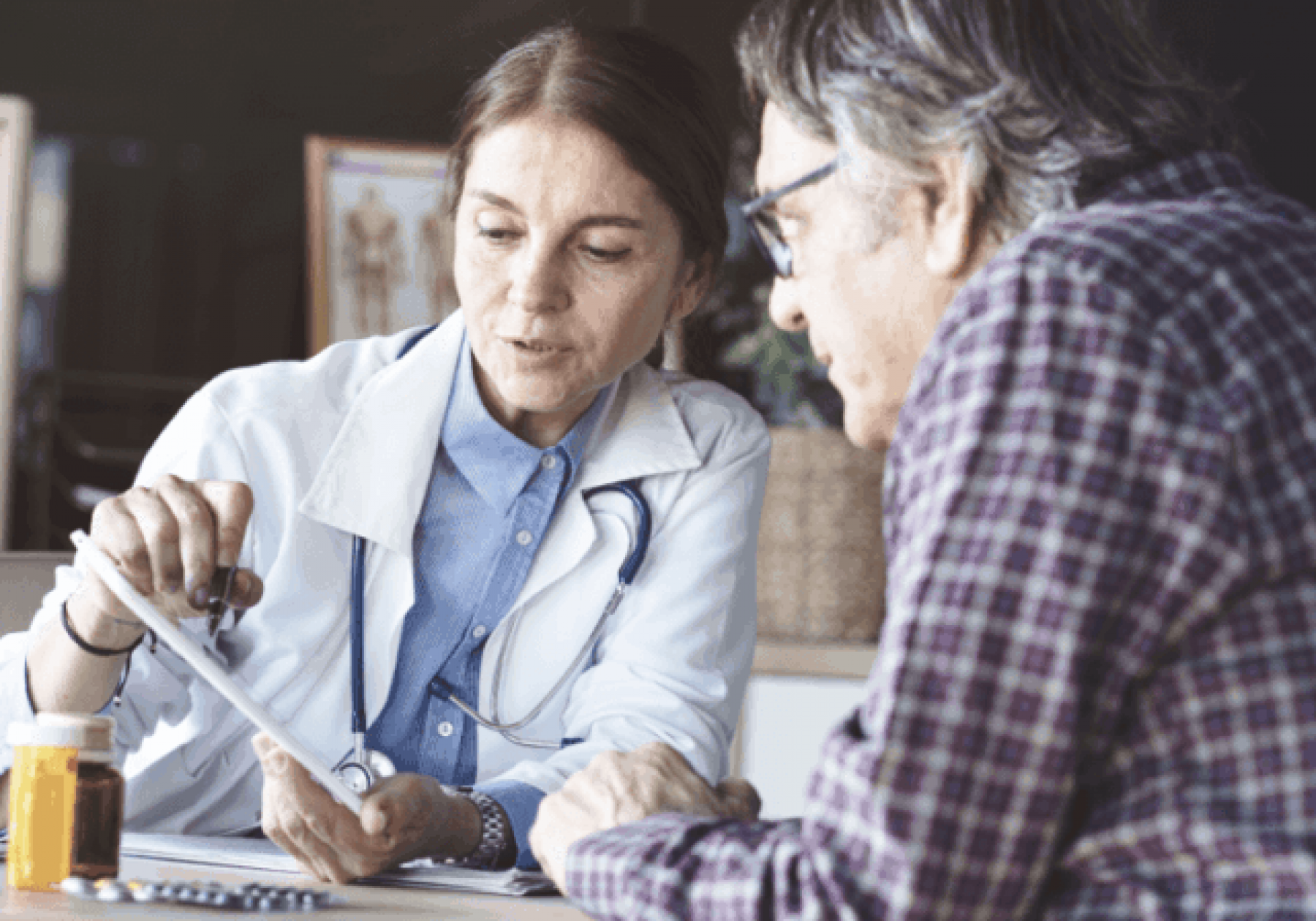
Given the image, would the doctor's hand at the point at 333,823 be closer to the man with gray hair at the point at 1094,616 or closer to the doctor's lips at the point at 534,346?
the man with gray hair at the point at 1094,616

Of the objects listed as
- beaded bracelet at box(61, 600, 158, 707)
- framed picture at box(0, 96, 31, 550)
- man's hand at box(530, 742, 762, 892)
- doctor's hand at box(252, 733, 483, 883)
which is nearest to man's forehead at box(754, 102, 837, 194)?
man's hand at box(530, 742, 762, 892)

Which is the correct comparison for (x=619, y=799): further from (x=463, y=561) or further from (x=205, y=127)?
(x=205, y=127)

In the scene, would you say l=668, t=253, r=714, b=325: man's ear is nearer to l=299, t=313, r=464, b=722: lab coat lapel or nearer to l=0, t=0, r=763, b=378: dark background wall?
l=299, t=313, r=464, b=722: lab coat lapel

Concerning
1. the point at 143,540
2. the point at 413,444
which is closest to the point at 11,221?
the point at 413,444

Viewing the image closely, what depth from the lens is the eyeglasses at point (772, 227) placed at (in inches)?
37.2

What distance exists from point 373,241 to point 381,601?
177 cm

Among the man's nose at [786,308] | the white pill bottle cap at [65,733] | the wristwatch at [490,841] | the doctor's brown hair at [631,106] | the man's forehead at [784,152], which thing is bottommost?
the wristwatch at [490,841]

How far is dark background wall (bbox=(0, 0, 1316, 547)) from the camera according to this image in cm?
352

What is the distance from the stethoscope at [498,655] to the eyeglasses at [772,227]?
53 cm

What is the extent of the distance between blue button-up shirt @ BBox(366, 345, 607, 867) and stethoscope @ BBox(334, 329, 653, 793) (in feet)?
0.07

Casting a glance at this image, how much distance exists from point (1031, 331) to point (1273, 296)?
136 mm

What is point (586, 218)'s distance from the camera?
145 centimetres

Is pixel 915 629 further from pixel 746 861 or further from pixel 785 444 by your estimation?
pixel 785 444

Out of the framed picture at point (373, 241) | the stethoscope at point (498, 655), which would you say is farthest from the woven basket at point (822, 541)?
the framed picture at point (373, 241)
